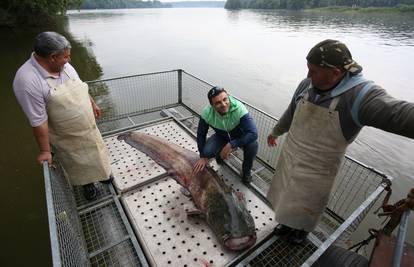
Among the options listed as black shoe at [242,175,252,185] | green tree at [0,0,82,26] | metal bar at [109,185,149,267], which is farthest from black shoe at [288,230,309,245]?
green tree at [0,0,82,26]

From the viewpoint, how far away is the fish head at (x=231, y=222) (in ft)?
8.16

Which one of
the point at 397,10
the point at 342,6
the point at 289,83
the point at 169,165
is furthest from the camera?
the point at 342,6

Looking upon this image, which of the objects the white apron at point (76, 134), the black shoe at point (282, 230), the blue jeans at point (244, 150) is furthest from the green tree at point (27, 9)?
the black shoe at point (282, 230)

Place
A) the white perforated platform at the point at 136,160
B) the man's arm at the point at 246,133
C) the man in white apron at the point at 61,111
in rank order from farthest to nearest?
the white perforated platform at the point at 136,160
the man's arm at the point at 246,133
the man in white apron at the point at 61,111

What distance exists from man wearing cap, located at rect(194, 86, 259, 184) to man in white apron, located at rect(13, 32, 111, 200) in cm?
134

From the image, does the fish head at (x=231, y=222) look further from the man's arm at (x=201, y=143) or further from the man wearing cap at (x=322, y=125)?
the man's arm at (x=201, y=143)

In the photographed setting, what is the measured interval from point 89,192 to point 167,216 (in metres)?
1.08

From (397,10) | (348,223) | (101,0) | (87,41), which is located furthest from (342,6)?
(101,0)

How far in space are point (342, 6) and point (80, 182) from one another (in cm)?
6982

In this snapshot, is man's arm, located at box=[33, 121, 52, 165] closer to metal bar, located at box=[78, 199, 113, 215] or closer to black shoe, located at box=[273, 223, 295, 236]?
metal bar, located at box=[78, 199, 113, 215]

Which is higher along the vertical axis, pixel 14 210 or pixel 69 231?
pixel 69 231

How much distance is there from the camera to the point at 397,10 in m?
43.3

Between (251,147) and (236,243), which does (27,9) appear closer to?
(251,147)

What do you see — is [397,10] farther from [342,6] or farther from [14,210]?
[14,210]
